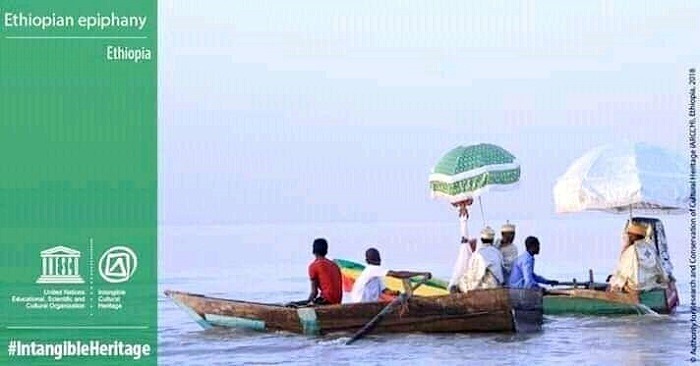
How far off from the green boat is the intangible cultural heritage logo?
1.14m

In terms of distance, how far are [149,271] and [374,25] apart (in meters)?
1.20

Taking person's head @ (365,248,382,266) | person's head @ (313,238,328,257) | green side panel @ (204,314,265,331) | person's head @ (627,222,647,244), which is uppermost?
person's head @ (627,222,647,244)

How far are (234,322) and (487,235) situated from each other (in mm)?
1077

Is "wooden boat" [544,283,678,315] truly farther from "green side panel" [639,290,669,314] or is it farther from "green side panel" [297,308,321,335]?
"green side panel" [297,308,321,335]

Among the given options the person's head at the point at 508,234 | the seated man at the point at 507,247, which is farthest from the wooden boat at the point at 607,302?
the person's head at the point at 508,234

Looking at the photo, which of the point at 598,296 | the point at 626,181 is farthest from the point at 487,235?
the point at 598,296

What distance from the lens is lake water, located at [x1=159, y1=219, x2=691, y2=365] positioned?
6883mm

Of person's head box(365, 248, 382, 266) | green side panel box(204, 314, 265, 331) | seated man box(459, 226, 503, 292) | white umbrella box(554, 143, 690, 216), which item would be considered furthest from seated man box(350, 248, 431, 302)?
white umbrella box(554, 143, 690, 216)

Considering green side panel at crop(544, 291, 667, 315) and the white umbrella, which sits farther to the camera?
green side panel at crop(544, 291, 667, 315)

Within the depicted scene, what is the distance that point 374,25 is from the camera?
6688 mm

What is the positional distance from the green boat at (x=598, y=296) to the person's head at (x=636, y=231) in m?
0.03

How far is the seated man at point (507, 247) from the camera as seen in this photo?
756cm

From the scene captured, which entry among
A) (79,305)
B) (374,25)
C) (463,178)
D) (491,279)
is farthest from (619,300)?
(79,305)

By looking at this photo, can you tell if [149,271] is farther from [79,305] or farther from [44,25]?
[44,25]
